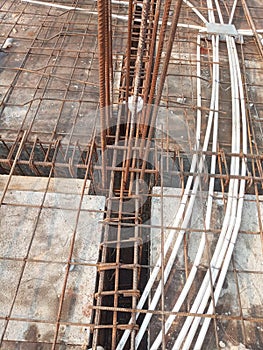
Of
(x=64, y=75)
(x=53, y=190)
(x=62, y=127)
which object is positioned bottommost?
(x=53, y=190)

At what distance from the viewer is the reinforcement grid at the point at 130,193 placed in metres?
3.16

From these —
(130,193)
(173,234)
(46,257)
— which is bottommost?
(46,257)

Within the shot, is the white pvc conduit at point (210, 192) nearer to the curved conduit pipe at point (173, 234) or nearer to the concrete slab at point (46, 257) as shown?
the curved conduit pipe at point (173, 234)

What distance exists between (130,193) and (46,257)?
1332mm

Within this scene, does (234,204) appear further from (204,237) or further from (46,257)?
(46,257)

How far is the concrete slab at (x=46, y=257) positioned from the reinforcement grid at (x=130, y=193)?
1cm

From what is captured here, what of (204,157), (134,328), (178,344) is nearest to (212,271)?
(178,344)

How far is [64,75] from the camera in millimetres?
5395

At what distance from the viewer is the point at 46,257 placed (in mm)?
3539

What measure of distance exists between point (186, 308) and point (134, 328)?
2.04 feet

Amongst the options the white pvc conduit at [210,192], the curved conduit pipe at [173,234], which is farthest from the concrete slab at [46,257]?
the white pvc conduit at [210,192]

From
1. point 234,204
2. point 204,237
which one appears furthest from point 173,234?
point 234,204

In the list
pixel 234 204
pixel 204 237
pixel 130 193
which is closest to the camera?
pixel 204 237

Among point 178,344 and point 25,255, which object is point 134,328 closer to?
point 178,344
